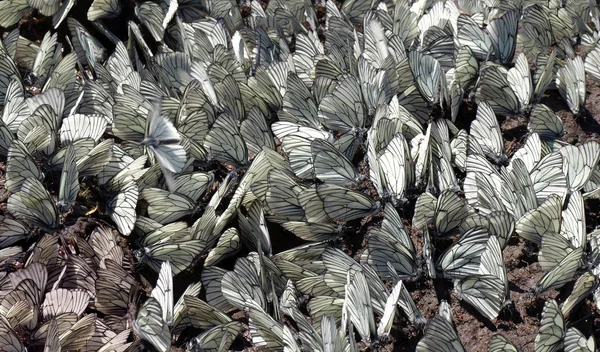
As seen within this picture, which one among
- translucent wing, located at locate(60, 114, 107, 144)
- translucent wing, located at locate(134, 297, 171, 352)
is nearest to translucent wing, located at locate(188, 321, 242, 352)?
translucent wing, located at locate(134, 297, 171, 352)

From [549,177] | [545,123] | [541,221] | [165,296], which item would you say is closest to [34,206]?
[165,296]

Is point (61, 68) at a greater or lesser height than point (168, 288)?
greater

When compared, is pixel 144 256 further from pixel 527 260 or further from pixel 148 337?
pixel 527 260

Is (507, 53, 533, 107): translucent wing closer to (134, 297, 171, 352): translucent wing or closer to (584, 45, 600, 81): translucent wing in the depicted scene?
(584, 45, 600, 81): translucent wing

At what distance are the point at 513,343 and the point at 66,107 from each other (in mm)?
3171

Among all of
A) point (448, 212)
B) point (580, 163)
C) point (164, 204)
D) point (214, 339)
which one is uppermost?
point (580, 163)

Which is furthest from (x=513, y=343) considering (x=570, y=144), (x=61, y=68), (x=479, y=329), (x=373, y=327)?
(x=61, y=68)

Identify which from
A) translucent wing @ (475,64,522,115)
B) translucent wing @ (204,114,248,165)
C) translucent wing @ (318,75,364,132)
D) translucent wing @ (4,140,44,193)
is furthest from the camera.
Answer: translucent wing @ (475,64,522,115)

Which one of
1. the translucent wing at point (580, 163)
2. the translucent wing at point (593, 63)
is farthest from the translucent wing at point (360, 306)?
the translucent wing at point (593, 63)

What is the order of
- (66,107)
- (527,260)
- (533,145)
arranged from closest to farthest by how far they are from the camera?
(527,260), (533,145), (66,107)

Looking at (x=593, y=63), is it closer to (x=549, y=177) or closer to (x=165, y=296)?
(x=549, y=177)

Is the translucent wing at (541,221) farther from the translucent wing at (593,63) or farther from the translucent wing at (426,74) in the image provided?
the translucent wing at (593,63)

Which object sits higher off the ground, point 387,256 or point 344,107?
point 344,107

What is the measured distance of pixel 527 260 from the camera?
4.33m
